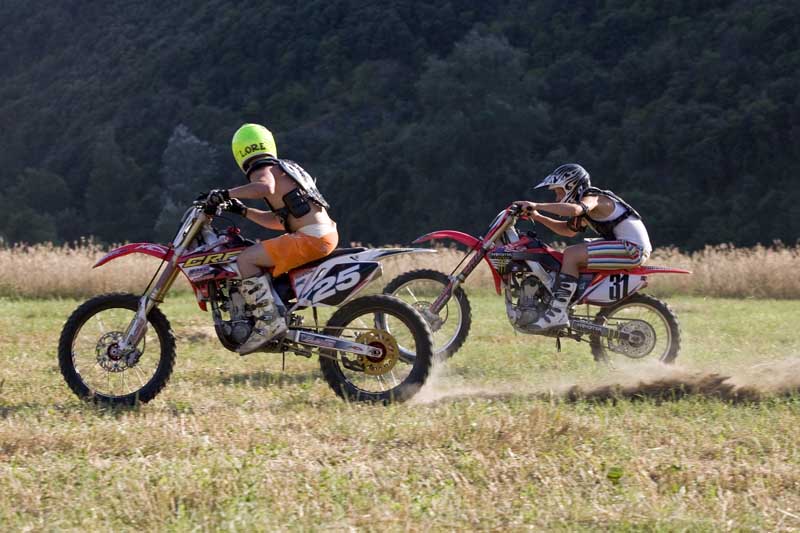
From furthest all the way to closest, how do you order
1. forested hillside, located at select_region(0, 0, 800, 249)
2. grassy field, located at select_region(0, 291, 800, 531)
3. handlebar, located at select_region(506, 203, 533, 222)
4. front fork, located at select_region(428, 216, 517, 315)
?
forested hillside, located at select_region(0, 0, 800, 249) < front fork, located at select_region(428, 216, 517, 315) < handlebar, located at select_region(506, 203, 533, 222) < grassy field, located at select_region(0, 291, 800, 531)

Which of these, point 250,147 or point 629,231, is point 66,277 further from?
point 250,147

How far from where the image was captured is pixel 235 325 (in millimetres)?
7723

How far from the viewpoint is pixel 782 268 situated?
20.6m

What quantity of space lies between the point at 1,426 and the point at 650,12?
59.3 m

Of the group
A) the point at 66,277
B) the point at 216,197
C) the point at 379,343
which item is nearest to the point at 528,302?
the point at 379,343

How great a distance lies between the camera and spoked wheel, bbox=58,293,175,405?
7.74 meters

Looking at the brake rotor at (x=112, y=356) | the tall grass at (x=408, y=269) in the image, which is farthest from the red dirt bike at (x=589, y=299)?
the tall grass at (x=408, y=269)

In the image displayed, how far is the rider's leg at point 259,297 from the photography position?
762 cm

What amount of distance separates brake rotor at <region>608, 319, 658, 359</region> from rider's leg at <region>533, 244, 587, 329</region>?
0.57 m

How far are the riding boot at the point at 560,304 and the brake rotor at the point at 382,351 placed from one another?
241cm

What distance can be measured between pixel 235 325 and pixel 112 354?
2.92ft

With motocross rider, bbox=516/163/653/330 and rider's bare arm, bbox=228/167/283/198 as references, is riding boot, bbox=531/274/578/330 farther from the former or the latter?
rider's bare arm, bbox=228/167/283/198

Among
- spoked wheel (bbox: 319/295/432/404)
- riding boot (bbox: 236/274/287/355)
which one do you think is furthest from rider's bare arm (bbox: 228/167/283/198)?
spoked wheel (bbox: 319/295/432/404)

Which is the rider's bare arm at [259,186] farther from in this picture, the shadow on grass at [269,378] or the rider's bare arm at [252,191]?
the shadow on grass at [269,378]
